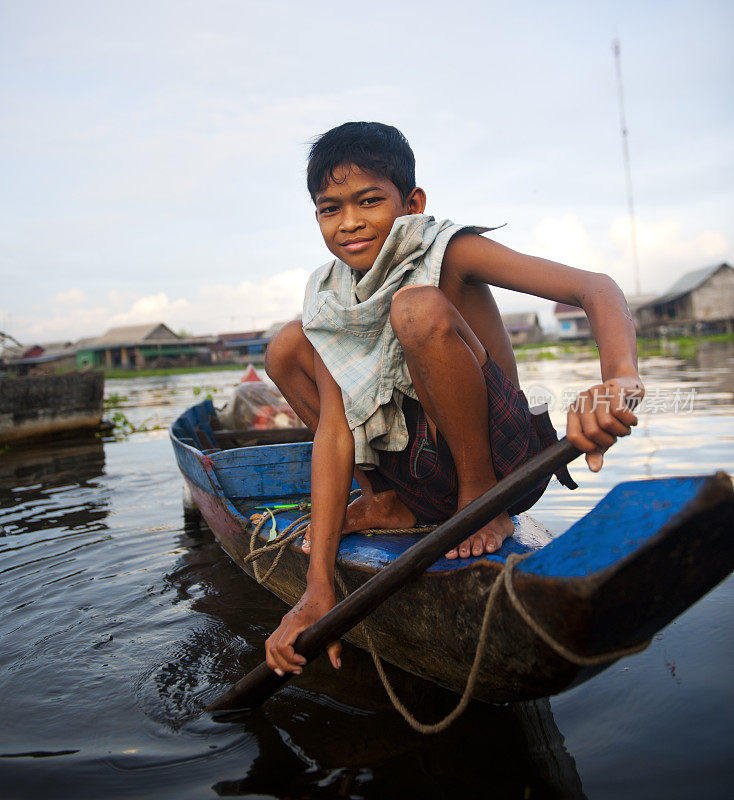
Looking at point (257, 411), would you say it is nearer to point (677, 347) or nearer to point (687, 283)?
point (677, 347)

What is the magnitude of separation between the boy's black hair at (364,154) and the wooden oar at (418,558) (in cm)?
103

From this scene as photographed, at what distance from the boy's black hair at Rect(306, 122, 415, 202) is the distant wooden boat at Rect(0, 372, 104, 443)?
6.65m

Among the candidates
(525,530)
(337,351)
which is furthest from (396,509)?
(337,351)

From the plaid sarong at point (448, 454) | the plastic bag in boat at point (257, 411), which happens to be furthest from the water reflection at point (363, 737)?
the plastic bag in boat at point (257, 411)

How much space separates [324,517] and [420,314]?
0.61 metres

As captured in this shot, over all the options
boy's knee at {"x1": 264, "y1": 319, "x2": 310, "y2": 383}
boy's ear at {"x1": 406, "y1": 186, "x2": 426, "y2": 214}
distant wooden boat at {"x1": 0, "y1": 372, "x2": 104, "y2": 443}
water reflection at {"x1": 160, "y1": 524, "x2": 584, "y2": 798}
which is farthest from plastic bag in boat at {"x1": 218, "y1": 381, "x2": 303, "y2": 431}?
distant wooden boat at {"x1": 0, "y1": 372, "x2": 104, "y2": 443}

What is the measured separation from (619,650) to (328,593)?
2.44 feet

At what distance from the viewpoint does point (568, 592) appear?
97 centimetres

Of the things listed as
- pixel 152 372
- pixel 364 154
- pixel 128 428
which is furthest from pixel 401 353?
pixel 152 372

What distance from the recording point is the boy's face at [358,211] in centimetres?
175

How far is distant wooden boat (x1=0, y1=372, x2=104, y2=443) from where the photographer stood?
7270mm

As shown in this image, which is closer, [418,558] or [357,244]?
[418,558]

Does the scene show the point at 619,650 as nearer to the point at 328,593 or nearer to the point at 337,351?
the point at 328,593

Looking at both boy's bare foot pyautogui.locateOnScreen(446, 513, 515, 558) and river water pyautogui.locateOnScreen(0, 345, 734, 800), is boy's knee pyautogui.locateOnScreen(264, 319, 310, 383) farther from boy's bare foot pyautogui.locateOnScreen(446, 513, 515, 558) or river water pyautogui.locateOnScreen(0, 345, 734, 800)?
river water pyautogui.locateOnScreen(0, 345, 734, 800)
